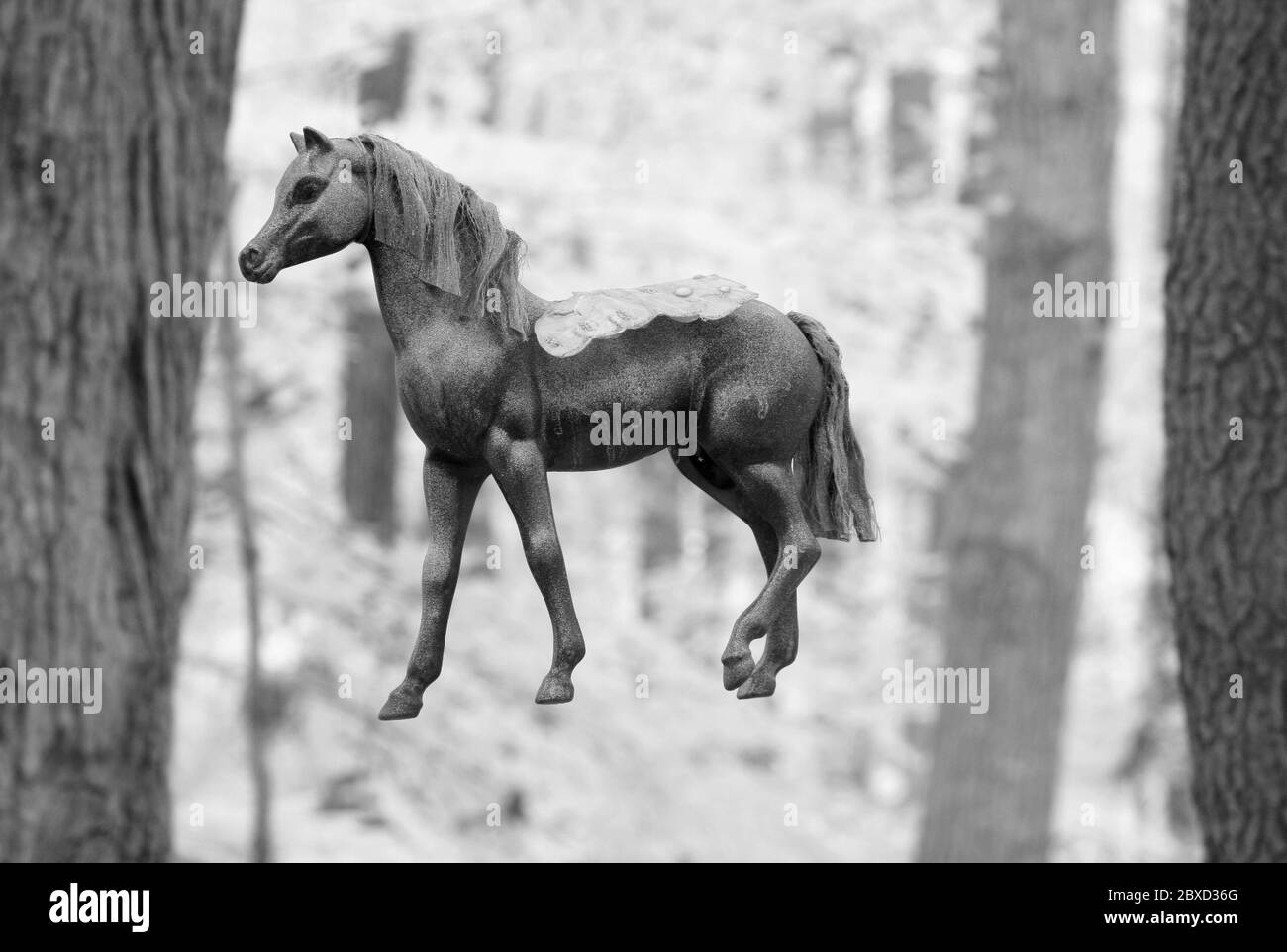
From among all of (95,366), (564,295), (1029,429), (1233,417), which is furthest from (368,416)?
(1233,417)

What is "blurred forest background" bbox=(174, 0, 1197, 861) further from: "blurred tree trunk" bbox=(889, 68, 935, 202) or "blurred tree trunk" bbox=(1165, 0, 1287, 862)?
"blurred tree trunk" bbox=(1165, 0, 1287, 862)

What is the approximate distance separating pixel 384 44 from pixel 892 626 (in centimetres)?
758

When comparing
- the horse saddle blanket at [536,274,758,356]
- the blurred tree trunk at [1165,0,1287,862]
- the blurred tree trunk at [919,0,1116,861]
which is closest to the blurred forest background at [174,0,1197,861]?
the blurred tree trunk at [919,0,1116,861]

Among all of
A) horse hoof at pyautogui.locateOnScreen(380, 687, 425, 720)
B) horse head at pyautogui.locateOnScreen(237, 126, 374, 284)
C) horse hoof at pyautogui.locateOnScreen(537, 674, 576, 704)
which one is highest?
horse head at pyautogui.locateOnScreen(237, 126, 374, 284)

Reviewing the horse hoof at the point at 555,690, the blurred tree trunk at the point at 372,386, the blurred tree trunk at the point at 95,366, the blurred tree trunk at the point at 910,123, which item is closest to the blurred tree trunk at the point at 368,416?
the blurred tree trunk at the point at 372,386

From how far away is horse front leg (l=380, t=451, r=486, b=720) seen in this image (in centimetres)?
132

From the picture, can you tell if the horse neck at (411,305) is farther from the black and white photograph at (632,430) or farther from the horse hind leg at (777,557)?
the horse hind leg at (777,557)

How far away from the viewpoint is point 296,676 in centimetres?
563

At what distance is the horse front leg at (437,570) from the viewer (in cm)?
132

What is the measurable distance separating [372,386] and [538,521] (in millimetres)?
4642

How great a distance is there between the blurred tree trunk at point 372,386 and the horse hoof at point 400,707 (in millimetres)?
4265

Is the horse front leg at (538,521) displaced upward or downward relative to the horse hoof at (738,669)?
upward

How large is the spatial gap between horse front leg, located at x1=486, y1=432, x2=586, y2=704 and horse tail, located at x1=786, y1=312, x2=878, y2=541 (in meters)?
0.28
